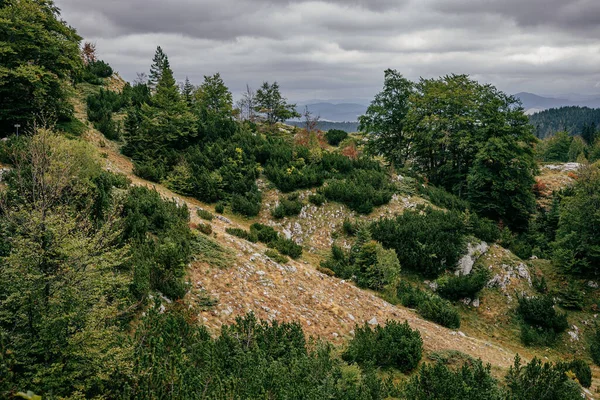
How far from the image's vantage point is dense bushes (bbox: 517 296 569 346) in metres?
12.6

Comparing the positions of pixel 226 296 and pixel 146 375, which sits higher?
pixel 146 375

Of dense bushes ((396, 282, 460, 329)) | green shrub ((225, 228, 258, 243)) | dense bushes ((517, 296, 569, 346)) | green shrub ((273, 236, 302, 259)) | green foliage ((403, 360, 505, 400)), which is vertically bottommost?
dense bushes ((517, 296, 569, 346))

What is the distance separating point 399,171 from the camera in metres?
23.4

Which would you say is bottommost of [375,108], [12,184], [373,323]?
[373,323]

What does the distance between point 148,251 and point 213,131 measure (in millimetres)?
13032

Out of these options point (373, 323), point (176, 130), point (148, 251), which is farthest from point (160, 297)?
point (176, 130)

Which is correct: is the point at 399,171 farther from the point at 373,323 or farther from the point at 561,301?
the point at 373,323

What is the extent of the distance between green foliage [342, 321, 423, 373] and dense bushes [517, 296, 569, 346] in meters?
6.94

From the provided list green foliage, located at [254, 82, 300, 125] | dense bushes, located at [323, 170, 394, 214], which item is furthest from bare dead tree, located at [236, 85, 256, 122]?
dense bushes, located at [323, 170, 394, 214]

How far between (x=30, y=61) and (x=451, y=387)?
56.0 feet

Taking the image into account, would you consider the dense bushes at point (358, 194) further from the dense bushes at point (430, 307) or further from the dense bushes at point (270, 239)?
the dense bushes at point (430, 307)

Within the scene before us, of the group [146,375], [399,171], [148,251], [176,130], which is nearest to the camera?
[146,375]

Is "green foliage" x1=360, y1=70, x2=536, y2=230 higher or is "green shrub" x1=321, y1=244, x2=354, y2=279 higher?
"green foliage" x1=360, y1=70, x2=536, y2=230

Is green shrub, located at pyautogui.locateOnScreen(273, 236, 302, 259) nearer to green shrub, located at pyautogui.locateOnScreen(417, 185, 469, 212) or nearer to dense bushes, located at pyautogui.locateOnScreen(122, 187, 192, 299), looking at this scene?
dense bushes, located at pyautogui.locateOnScreen(122, 187, 192, 299)
